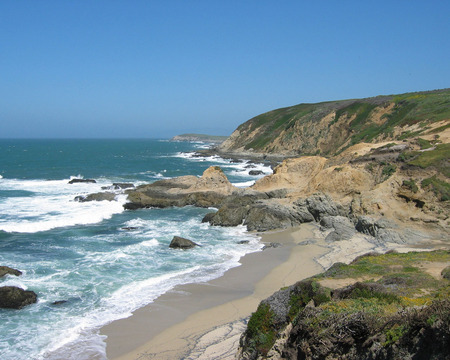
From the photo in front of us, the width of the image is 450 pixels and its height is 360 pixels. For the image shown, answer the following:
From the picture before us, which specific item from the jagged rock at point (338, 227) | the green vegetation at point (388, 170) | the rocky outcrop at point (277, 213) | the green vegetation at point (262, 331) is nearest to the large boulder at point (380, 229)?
the jagged rock at point (338, 227)

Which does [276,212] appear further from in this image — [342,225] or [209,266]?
[209,266]

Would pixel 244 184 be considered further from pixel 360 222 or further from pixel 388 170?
pixel 360 222

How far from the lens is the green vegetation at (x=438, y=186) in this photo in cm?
2520

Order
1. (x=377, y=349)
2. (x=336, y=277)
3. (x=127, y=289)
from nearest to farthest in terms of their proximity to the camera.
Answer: (x=377, y=349) < (x=336, y=277) < (x=127, y=289)

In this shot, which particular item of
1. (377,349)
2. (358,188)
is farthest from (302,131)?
(377,349)

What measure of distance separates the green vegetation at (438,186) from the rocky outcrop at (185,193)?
17810mm

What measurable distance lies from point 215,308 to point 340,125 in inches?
3008

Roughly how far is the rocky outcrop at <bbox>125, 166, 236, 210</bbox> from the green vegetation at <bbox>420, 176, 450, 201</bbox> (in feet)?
58.4

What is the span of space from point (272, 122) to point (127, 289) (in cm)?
10015

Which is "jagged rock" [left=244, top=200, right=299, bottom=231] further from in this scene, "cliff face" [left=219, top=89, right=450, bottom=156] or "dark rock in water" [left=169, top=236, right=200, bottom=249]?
"cliff face" [left=219, top=89, right=450, bottom=156]

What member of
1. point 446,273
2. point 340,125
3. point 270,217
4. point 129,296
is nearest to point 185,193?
point 270,217

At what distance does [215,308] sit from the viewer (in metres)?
15.5

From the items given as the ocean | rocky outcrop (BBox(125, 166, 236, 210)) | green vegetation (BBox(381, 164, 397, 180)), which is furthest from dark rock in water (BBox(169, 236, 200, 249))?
green vegetation (BBox(381, 164, 397, 180))

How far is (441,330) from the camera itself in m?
6.12
